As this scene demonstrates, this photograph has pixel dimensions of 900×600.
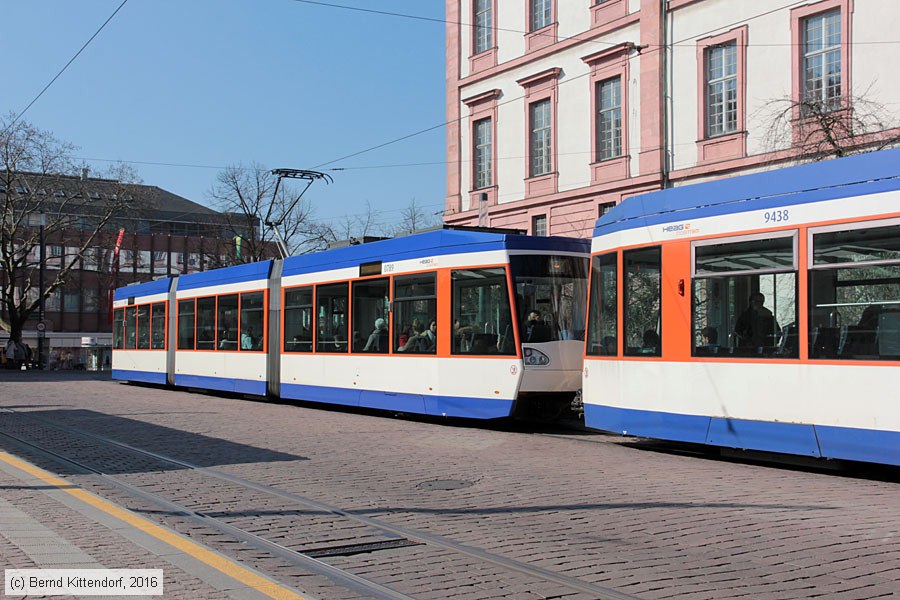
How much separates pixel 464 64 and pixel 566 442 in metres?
22.9

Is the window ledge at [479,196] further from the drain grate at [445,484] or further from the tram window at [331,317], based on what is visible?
the drain grate at [445,484]

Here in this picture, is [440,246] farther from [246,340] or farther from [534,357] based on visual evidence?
[246,340]

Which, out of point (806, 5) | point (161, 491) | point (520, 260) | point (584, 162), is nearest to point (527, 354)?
point (520, 260)

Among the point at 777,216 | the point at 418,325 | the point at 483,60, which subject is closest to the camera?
the point at 777,216

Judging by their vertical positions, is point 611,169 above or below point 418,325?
above

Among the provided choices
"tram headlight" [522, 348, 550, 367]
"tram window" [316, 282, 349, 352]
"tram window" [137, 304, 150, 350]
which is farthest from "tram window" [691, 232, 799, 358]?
"tram window" [137, 304, 150, 350]

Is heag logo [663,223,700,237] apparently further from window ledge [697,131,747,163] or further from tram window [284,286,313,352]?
window ledge [697,131,747,163]

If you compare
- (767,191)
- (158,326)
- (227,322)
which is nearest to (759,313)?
(767,191)

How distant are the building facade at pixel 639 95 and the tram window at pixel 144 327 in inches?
418

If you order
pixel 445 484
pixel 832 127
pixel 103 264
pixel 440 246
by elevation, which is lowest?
pixel 445 484

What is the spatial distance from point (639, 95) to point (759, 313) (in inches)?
681

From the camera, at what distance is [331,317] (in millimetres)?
19469

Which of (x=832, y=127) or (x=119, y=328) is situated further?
(x=119, y=328)

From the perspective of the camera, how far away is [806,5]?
22453mm
